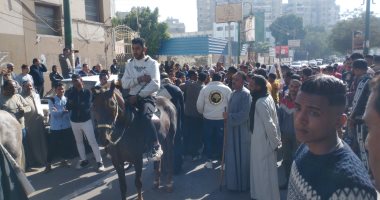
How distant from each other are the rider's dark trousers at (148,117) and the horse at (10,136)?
1865 mm

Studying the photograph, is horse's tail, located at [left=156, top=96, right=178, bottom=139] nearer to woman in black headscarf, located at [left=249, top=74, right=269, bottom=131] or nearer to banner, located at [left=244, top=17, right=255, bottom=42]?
woman in black headscarf, located at [left=249, top=74, right=269, bottom=131]

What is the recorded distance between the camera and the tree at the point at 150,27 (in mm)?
39263

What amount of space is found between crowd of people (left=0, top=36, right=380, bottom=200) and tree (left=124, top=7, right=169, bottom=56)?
28.7 m

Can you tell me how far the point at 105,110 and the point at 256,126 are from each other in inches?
89.5

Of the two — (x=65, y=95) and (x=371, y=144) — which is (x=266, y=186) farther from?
(x=65, y=95)

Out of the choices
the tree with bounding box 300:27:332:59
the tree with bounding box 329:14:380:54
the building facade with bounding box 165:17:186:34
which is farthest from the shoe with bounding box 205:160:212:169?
the building facade with bounding box 165:17:186:34

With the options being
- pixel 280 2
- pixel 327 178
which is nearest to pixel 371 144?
pixel 327 178

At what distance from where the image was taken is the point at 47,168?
7.75 m

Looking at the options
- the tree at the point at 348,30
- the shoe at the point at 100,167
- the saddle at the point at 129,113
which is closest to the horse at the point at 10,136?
the saddle at the point at 129,113

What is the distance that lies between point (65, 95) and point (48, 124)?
4.10 feet

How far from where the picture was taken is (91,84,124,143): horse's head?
4875 mm

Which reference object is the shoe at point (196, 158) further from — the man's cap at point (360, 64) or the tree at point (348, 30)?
the tree at point (348, 30)

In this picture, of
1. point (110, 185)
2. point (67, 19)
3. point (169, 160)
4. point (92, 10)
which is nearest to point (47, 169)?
point (110, 185)

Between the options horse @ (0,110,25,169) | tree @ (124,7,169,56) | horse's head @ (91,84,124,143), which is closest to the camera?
horse @ (0,110,25,169)
